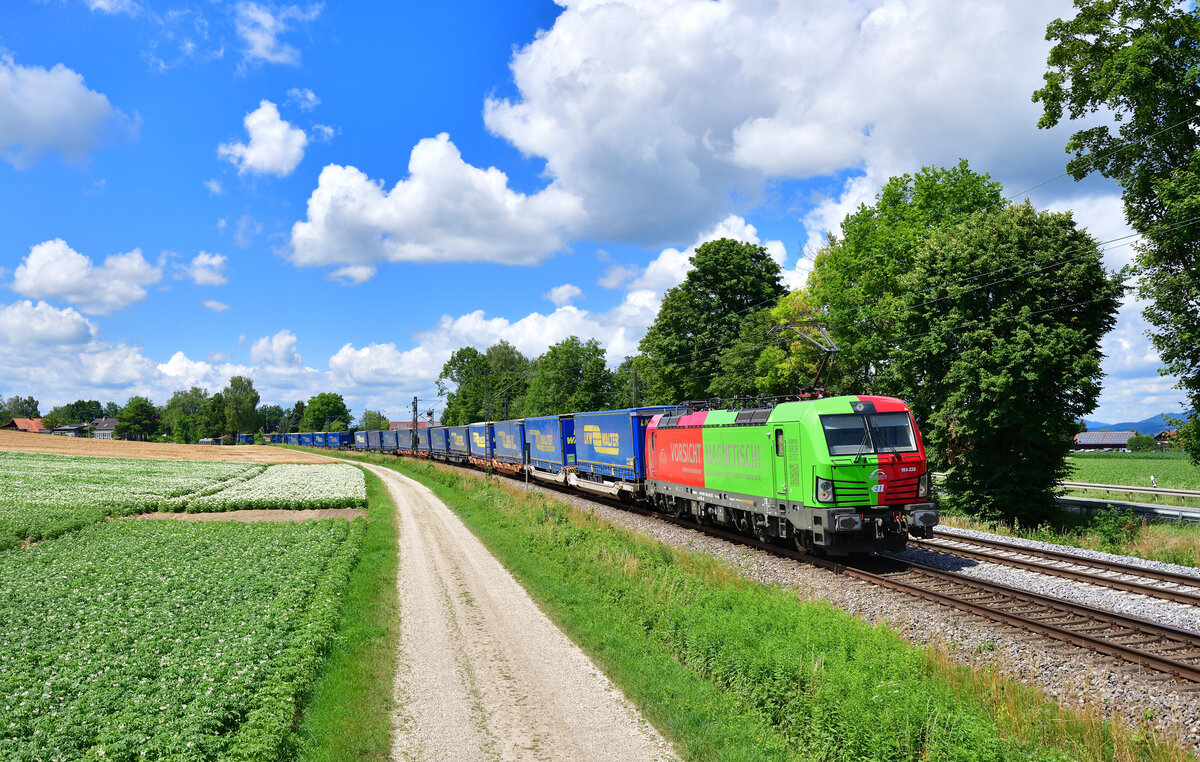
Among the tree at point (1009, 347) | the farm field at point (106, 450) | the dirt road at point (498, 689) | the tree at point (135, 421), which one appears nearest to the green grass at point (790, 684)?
the dirt road at point (498, 689)

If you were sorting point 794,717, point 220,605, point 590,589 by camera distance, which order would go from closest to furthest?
1. point 794,717
2. point 220,605
3. point 590,589

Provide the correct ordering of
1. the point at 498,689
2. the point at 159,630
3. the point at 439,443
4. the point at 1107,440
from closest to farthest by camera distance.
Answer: the point at 498,689 < the point at 159,630 < the point at 439,443 < the point at 1107,440

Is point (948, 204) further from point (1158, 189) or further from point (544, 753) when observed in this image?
point (544, 753)

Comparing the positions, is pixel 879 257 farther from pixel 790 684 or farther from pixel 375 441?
pixel 375 441

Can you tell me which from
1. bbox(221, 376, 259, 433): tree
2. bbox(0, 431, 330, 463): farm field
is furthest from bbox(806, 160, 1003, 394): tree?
bbox(221, 376, 259, 433): tree

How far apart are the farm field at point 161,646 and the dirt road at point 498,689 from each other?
5.46 feet

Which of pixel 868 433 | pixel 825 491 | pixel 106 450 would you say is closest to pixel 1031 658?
pixel 825 491

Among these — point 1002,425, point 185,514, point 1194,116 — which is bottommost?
point 185,514

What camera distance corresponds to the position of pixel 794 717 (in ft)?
26.9

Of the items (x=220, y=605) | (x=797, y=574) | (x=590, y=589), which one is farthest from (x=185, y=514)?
(x=797, y=574)

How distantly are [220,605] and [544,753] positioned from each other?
30.1ft

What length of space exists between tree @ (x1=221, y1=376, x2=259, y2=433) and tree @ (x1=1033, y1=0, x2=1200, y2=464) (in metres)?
167

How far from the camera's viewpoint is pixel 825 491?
15734mm

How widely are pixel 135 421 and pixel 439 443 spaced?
134333mm
